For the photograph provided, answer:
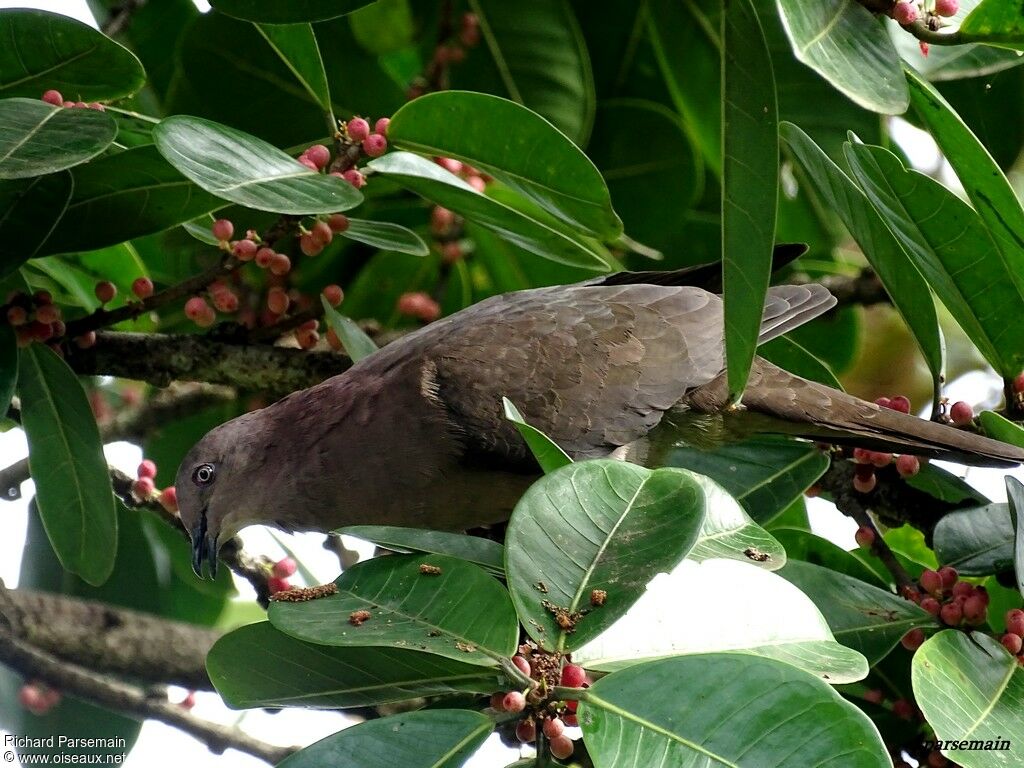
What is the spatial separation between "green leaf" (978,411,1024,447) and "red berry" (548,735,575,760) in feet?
3.95

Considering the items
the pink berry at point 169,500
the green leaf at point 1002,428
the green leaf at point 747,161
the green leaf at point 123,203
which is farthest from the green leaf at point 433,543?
the pink berry at point 169,500

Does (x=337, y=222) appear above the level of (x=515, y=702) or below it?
above

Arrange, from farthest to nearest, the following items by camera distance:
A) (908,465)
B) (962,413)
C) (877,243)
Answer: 1. (908,465)
2. (962,413)
3. (877,243)

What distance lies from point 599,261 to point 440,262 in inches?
45.8

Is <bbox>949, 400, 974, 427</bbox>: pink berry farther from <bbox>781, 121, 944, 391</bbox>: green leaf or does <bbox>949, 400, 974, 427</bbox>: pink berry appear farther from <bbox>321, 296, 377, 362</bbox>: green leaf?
<bbox>321, 296, 377, 362</bbox>: green leaf

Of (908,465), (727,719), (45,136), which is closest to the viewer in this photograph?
(727,719)

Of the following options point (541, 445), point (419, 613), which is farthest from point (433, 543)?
point (541, 445)

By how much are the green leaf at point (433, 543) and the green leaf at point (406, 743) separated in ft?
0.89

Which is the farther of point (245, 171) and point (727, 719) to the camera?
point (245, 171)

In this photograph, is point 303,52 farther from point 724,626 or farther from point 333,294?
point 724,626

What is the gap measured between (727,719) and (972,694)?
29.2 inches

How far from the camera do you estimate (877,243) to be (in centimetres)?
235

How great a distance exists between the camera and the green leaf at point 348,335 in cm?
286

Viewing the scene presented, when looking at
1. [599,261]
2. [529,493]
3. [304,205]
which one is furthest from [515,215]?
[529,493]
